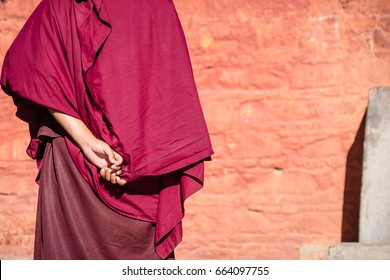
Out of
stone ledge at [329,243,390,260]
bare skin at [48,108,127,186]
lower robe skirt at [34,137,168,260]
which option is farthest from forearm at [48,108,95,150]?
stone ledge at [329,243,390,260]

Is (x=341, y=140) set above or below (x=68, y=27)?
below

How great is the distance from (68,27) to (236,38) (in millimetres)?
2477

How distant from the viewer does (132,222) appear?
3.18 meters

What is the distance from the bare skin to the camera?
120 inches

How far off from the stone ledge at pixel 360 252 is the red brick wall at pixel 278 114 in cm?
48

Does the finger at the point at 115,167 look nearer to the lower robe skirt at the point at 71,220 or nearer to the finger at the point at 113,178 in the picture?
the finger at the point at 113,178

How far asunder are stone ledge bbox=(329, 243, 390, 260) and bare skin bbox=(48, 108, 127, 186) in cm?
221

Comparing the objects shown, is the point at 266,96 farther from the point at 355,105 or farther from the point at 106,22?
the point at 106,22

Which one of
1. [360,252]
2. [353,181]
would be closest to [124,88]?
[360,252]

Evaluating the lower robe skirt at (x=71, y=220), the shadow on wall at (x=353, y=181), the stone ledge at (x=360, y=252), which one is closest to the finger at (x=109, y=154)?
the lower robe skirt at (x=71, y=220)

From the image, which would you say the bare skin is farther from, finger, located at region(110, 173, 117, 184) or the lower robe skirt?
the lower robe skirt

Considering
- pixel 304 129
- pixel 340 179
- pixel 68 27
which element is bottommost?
pixel 340 179
